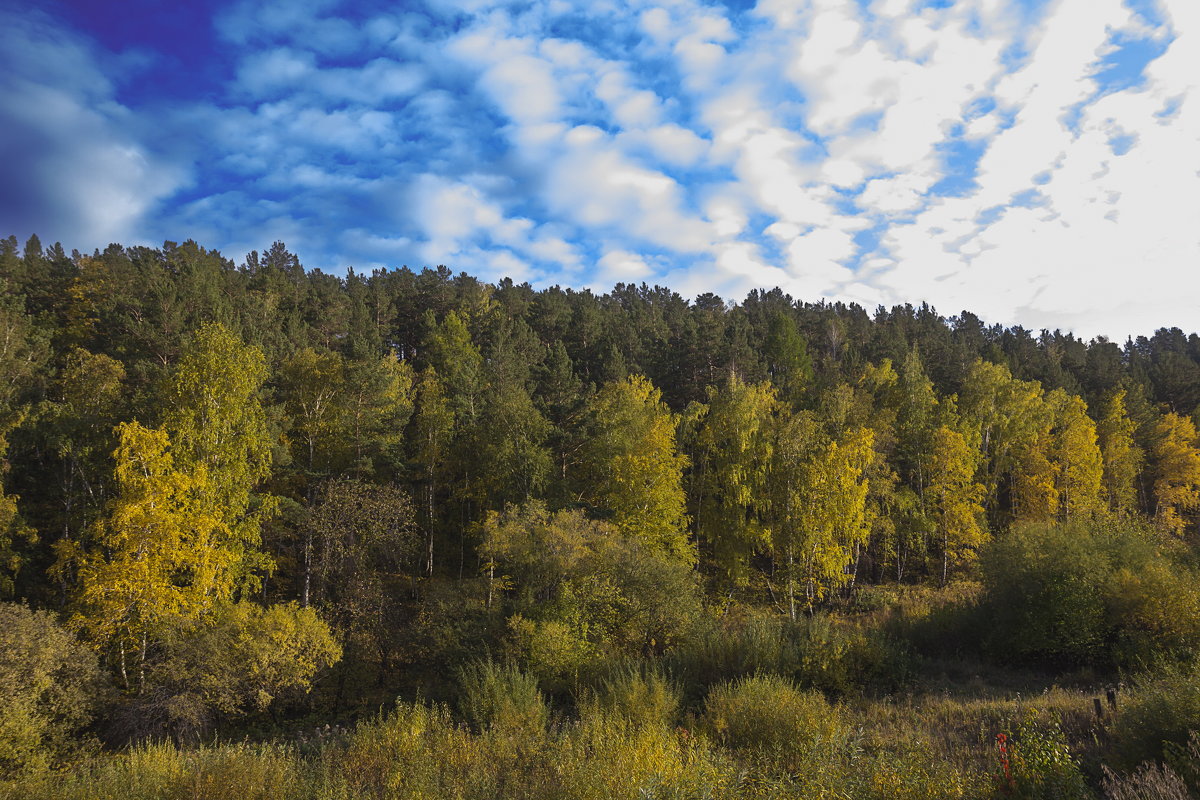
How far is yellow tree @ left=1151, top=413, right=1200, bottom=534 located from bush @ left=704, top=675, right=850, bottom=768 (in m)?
48.3

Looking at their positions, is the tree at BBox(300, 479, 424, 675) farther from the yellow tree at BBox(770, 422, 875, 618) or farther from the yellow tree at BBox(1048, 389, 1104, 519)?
the yellow tree at BBox(1048, 389, 1104, 519)

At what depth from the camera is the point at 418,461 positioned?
33.8 metres

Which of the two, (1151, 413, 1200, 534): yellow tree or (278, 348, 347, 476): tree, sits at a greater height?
(278, 348, 347, 476): tree

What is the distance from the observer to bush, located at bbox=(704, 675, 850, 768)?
10.6 meters

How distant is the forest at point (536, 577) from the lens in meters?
9.74

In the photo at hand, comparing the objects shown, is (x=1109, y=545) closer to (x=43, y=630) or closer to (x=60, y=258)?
(x=43, y=630)

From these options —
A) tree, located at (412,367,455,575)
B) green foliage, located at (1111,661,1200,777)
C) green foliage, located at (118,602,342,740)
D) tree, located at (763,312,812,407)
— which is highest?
tree, located at (763,312,812,407)

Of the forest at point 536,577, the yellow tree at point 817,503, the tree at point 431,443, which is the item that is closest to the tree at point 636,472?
the forest at point 536,577

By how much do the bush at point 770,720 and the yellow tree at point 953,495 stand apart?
28.4 metres

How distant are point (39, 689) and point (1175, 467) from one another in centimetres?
6980

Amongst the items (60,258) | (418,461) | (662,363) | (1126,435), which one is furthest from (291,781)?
(60,258)

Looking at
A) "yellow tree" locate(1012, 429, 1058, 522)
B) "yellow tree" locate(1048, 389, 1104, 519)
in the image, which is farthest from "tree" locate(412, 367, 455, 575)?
"yellow tree" locate(1048, 389, 1104, 519)

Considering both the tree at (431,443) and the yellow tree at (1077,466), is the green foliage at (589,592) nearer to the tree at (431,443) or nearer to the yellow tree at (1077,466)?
the tree at (431,443)

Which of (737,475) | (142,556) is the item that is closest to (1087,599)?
(737,475)
